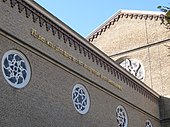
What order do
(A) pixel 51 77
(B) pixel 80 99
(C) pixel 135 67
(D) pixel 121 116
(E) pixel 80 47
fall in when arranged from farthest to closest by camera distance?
(C) pixel 135 67
(D) pixel 121 116
(E) pixel 80 47
(B) pixel 80 99
(A) pixel 51 77

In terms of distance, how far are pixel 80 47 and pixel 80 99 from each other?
2499mm

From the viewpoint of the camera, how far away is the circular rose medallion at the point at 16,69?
1348 cm

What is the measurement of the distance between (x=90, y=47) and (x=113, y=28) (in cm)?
1251

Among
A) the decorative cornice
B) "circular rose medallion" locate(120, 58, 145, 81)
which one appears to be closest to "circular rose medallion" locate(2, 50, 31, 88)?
the decorative cornice

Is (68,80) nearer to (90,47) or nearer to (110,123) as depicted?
(90,47)

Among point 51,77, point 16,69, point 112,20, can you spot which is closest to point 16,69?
point 16,69

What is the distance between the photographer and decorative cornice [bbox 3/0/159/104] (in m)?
14.8

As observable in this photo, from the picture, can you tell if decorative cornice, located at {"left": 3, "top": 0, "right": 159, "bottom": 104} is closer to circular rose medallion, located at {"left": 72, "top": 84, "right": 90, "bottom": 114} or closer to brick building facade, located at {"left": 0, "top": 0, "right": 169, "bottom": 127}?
brick building facade, located at {"left": 0, "top": 0, "right": 169, "bottom": 127}

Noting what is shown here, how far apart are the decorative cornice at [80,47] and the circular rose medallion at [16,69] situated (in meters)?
1.79

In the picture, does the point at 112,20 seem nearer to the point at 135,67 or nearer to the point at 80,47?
the point at 135,67

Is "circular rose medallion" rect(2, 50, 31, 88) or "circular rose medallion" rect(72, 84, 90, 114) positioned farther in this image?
"circular rose medallion" rect(72, 84, 90, 114)

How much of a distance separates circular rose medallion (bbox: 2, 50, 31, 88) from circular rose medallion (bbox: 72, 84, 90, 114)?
3.30 m

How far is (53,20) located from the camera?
1609 cm

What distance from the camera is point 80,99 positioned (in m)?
17.5
